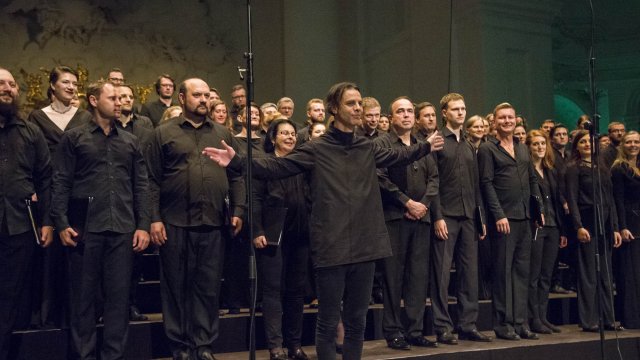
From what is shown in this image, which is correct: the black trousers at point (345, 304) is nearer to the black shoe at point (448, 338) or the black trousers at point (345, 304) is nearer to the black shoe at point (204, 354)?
the black shoe at point (204, 354)

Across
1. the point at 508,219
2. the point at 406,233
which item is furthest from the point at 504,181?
the point at 406,233

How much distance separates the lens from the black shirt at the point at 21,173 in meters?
4.06

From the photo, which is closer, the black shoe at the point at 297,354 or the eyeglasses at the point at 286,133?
the black shoe at the point at 297,354

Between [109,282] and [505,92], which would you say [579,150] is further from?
[109,282]

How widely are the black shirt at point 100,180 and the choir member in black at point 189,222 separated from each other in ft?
0.51

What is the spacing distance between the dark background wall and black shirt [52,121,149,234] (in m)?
4.85

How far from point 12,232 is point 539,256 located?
3.45 meters

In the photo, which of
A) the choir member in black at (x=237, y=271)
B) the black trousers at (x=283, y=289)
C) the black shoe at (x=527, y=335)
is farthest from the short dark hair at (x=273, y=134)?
the black shoe at (x=527, y=335)

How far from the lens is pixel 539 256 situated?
5.55 m

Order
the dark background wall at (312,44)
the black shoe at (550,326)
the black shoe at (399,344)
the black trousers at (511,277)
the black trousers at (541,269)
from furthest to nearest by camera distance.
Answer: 1. the dark background wall at (312,44)
2. the black shoe at (550,326)
3. the black trousers at (541,269)
4. the black trousers at (511,277)
5. the black shoe at (399,344)

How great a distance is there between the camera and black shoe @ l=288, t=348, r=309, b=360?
4.47m

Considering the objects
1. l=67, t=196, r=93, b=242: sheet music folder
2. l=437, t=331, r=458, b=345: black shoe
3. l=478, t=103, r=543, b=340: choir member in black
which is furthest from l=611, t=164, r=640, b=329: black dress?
l=67, t=196, r=93, b=242: sheet music folder

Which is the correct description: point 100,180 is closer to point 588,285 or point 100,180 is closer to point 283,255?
point 283,255

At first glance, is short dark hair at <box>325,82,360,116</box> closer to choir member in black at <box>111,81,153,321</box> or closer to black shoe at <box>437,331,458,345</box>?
choir member in black at <box>111,81,153,321</box>
